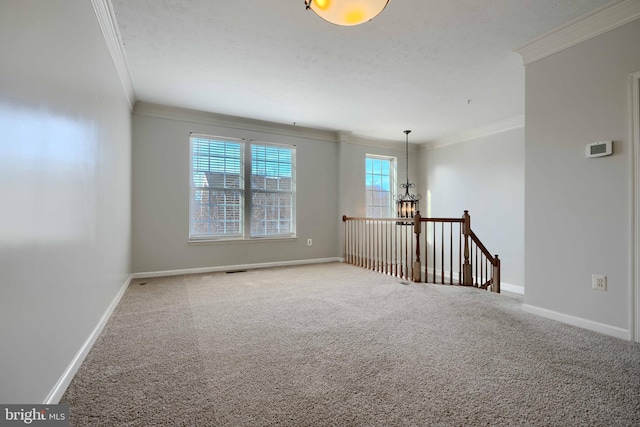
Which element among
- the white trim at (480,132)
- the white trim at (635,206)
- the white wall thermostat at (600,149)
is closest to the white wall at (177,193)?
the white trim at (480,132)

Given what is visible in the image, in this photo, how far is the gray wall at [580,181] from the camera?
7.22 ft

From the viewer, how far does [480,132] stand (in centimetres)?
549

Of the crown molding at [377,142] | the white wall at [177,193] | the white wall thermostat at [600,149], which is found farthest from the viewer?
the crown molding at [377,142]

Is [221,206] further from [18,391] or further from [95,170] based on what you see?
[18,391]

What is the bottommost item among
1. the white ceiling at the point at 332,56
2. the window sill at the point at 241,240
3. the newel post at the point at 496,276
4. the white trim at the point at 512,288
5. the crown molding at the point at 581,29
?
the white trim at the point at 512,288

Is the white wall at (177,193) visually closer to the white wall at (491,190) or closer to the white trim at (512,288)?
the white wall at (491,190)

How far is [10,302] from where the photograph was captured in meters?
1.06

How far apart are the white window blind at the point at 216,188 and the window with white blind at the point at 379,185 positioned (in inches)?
109

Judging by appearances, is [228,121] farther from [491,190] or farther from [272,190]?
[491,190]

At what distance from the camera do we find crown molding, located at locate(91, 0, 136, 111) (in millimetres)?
2138

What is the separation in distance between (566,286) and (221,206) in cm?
450

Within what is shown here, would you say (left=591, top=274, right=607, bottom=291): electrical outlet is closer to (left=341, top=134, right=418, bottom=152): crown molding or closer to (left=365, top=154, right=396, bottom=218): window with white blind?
(left=365, top=154, right=396, bottom=218): window with white blind

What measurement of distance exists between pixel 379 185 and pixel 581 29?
4231mm

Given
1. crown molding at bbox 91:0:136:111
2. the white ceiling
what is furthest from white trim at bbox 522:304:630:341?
crown molding at bbox 91:0:136:111
